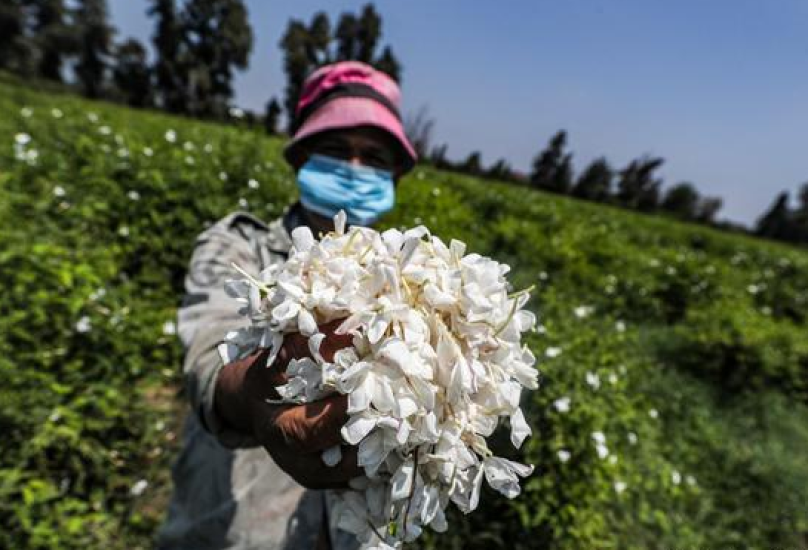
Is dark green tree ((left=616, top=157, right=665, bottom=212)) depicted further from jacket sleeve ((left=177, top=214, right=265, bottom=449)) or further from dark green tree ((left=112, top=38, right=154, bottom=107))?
dark green tree ((left=112, top=38, right=154, bottom=107))

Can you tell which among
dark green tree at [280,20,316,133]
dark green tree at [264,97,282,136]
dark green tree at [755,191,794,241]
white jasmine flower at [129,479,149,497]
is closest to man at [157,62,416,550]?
white jasmine flower at [129,479,149,497]

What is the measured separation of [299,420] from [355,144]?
1101 mm

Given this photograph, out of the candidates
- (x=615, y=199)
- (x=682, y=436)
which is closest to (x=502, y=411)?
(x=682, y=436)

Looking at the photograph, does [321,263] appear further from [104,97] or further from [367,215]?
[104,97]

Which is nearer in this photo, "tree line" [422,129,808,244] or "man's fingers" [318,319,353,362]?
"man's fingers" [318,319,353,362]

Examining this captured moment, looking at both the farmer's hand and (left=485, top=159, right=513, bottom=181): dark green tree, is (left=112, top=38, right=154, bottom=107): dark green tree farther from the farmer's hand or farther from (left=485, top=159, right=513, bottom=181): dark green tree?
the farmer's hand

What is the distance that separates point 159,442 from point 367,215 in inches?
84.2

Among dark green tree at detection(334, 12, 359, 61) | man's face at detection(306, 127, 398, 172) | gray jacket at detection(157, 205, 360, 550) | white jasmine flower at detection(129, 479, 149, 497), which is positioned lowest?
white jasmine flower at detection(129, 479, 149, 497)

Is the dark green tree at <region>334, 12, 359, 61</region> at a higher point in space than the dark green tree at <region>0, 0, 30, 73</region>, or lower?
higher

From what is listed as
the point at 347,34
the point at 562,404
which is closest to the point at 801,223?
the point at 347,34

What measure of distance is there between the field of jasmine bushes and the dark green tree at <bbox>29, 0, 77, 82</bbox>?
4477cm

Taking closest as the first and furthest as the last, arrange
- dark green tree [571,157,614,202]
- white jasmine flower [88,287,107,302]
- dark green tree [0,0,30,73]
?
white jasmine flower [88,287,107,302] < dark green tree [571,157,614,202] < dark green tree [0,0,30,73]

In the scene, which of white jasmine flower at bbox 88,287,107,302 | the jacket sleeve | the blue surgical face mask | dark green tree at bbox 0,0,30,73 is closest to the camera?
the jacket sleeve

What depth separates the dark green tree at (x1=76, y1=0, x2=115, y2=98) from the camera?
40347 millimetres
